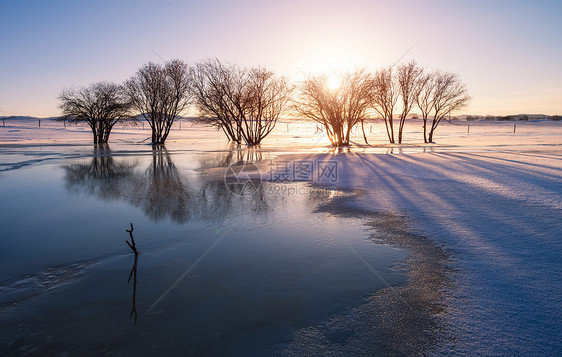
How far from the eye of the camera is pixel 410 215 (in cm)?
779

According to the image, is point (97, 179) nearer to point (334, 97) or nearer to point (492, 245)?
point (492, 245)

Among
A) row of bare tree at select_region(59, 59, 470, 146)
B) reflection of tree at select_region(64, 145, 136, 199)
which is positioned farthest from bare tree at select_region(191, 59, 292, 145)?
reflection of tree at select_region(64, 145, 136, 199)

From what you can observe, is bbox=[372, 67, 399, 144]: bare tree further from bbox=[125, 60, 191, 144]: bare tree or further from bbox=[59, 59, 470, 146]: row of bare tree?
bbox=[125, 60, 191, 144]: bare tree

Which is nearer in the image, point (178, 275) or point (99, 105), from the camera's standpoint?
point (178, 275)

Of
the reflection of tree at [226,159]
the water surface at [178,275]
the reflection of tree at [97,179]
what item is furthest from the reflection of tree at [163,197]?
the reflection of tree at [226,159]

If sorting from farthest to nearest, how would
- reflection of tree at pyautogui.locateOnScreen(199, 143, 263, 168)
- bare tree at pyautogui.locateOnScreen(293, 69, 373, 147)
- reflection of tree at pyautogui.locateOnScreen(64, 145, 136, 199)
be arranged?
bare tree at pyautogui.locateOnScreen(293, 69, 373, 147)
reflection of tree at pyautogui.locateOnScreen(199, 143, 263, 168)
reflection of tree at pyautogui.locateOnScreen(64, 145, 136, 199)

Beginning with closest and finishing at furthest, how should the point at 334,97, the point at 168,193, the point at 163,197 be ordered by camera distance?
the point at 163,197
the point at 168,193
the point at 334,97

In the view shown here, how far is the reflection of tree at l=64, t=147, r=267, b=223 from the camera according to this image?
8.62 meters

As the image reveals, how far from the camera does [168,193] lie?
36.5ft

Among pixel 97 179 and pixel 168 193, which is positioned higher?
pixel 97 179

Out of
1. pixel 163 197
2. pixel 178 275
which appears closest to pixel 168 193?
pixel 163 197

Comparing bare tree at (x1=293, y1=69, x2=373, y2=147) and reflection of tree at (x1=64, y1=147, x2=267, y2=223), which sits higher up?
bare tree at (x1=293, y1=69, x2=373, y2=147)

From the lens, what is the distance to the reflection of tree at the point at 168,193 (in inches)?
339

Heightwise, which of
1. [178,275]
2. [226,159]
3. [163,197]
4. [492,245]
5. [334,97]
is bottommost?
[178,275]
